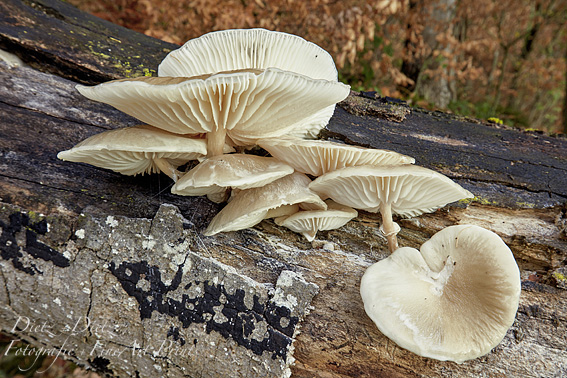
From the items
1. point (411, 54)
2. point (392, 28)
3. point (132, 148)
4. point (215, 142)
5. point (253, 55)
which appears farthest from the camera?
point (411, 54)

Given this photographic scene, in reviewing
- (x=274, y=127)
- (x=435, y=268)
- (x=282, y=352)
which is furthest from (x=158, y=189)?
(x=435, y=268)

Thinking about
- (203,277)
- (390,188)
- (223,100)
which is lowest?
(203,277)

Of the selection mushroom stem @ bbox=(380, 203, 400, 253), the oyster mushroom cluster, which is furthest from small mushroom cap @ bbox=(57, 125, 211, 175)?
mushroom stem @ bbox=(380, 203, 400, 253)

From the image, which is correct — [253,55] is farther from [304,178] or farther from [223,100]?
[304,178]

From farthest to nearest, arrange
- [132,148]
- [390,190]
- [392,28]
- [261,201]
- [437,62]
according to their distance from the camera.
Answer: [437,62], [392,28], [390,190], [261,201], [132,148]

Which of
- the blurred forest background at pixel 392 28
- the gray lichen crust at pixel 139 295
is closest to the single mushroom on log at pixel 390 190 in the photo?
the gray lichen crust at pixel 139 295

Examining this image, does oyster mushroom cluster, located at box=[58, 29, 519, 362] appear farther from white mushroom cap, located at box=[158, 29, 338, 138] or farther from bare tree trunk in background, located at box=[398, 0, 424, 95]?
bare tree trunk in background, located at box=[398, 0, 424, 95]

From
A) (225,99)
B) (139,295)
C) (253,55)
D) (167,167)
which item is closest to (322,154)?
(225,99)
